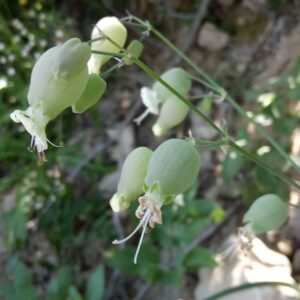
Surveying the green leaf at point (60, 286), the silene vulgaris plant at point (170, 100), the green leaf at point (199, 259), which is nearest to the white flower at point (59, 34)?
the green leaf at point (60, 286)

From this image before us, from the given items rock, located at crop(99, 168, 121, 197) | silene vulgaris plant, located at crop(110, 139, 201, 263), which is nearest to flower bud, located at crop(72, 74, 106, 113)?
silene vulgaris plant, located at crop(110, 139, 201, 263)

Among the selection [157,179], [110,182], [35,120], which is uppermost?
[35,120]

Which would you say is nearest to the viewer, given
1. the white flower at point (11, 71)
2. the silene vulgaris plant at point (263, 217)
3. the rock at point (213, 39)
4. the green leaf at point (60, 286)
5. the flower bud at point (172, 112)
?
the silene vulgaris plant at point (263, 217)

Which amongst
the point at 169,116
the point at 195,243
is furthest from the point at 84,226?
the point at 169,116

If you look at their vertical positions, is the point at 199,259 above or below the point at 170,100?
below

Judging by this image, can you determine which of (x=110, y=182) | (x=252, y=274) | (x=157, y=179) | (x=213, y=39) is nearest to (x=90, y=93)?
(x=157, y=179)

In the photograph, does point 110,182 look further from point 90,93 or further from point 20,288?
point 90,93

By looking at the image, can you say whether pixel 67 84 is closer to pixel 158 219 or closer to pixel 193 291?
pixel 158 219

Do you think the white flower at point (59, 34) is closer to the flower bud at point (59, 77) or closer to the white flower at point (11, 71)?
the white flower at point (11, 71)
